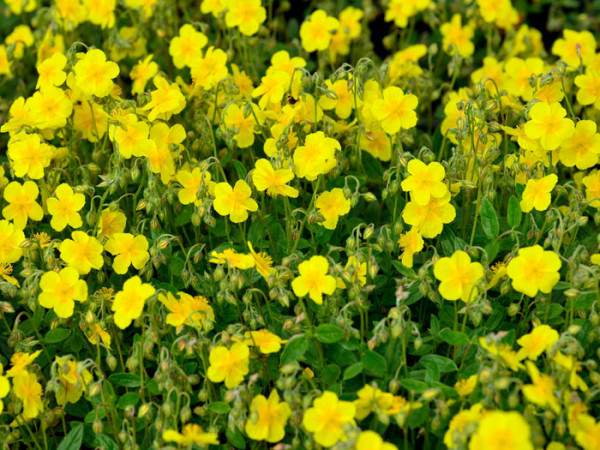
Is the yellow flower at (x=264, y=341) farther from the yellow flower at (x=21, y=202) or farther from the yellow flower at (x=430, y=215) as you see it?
the yellow flower at (x=21, y=202)

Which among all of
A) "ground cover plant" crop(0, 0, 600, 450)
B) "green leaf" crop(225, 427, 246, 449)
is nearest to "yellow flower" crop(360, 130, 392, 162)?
"ground cover plant" crop(0, 0, 600, 450)

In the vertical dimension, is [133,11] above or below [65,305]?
above

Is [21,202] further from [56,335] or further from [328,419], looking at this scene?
[328,419]

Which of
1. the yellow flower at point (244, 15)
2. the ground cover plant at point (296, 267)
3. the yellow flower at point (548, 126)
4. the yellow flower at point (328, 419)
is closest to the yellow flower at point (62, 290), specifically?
the ground cover plant at point (296, 267)

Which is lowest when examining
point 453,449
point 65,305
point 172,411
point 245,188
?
point 453,449

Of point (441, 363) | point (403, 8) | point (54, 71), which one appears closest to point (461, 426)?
point (441, 363)

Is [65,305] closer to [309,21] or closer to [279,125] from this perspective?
[279,125]

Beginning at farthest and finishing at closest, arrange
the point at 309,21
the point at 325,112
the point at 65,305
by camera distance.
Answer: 1. the point at 309,21
2. the point at 325,112
3. the point at 65,305

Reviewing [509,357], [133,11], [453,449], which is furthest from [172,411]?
[133,11]

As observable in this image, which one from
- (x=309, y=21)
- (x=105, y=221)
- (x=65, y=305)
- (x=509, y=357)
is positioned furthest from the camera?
(x=309, y=21)

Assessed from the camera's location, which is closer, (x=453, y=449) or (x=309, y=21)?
(x=453, y=449)
